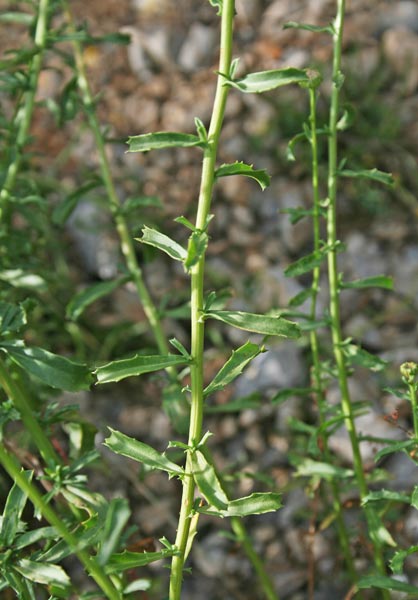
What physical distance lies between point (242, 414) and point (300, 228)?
72cm

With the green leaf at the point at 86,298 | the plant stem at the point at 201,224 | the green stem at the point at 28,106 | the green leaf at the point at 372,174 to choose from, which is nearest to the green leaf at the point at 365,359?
the green leaf at the point at 372,174

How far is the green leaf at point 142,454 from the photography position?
3.90ft

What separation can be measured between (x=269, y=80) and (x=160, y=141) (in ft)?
0.61

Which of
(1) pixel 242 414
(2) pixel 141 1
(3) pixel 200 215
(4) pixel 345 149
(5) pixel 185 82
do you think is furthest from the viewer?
(2) pixel 141 1

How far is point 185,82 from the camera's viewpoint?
10.8ft

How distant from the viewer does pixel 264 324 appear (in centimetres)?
116

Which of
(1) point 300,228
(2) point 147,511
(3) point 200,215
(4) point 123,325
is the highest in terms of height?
(3) point 200,215

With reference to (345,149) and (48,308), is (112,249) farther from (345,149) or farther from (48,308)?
(345,149)

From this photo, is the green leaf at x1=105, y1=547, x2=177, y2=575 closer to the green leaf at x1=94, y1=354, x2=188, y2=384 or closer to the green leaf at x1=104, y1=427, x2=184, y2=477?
the green leaf at x1=104, y1=427, x2=184, y2=477

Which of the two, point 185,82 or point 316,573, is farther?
point 185,82

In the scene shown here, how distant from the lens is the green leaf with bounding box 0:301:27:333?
4.25 feet

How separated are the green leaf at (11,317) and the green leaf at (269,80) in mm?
500

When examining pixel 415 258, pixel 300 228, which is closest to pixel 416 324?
pixel 415 258

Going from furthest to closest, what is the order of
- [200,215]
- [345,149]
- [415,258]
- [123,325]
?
1. [345,149]
2. [415,258]
3. [123,325]
4. [200,215]
